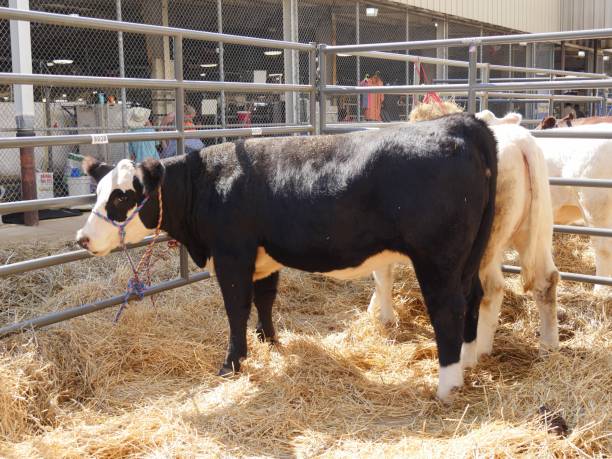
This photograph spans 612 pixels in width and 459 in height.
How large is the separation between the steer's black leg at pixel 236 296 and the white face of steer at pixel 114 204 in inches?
23.6

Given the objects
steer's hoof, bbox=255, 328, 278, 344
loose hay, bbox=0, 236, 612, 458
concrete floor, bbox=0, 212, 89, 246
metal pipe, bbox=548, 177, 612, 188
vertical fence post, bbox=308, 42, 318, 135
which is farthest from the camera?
concrete floor, bbox=0, 212, 89, 246

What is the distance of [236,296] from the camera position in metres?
4.16

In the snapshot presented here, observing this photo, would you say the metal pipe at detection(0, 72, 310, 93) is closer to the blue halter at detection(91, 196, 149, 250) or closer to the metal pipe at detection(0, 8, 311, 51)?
the metal pipe at detection(0, 8, 311, 51)

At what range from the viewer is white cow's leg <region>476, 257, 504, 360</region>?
438 centimetres

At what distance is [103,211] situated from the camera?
416 centimetres

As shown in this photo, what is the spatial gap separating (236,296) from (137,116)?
801cm

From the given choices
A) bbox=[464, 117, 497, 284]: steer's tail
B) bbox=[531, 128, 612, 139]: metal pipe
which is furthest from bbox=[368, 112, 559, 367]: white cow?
bbox=[531, 128, 612, 139]: metal pipe

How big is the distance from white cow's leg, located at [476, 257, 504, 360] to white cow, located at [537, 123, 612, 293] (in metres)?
1.48

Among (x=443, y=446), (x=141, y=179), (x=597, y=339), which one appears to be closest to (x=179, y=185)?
(x=141, y=179)

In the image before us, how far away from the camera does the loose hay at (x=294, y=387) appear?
128 inches

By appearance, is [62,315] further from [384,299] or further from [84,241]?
[384,299]

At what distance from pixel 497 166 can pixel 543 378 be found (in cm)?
114

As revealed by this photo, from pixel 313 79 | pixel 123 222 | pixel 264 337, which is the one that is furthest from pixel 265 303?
pixel 313 79

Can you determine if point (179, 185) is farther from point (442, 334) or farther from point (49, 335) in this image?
point (442, 334)
